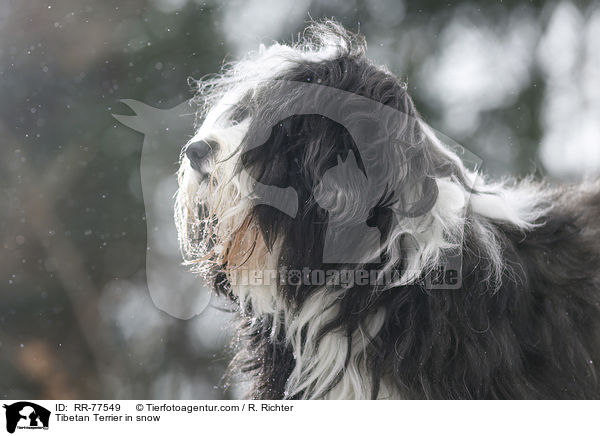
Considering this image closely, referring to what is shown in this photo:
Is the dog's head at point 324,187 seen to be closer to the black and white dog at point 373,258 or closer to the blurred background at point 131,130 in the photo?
the black and white dog at point 373,258

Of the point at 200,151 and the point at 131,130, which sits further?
the point at 131,130

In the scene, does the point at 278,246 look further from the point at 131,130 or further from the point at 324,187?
the point at 131,130

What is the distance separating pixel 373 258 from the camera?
74.4 inches

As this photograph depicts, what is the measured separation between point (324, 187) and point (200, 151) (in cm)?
42

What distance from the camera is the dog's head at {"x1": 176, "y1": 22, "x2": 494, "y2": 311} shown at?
189 centimetres

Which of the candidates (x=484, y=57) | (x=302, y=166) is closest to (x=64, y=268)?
(x=302, y=166)
